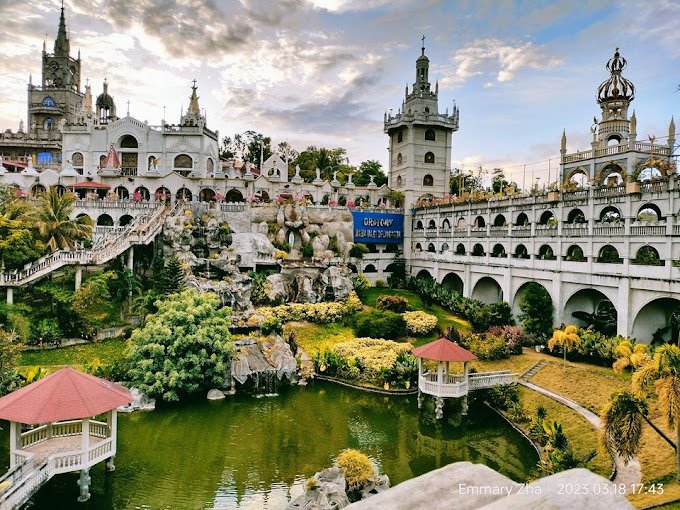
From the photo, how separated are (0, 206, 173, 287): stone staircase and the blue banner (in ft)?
55.3

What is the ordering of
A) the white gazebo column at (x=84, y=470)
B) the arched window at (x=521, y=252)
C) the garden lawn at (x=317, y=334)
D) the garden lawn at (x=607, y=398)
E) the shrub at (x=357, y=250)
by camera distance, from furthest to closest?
the shrub at (x=357, y=250)
the arched window at (x=521, y=252)
the garden lawn at (x=317, y=334)
the white gazebo column at (x=84, y=470)
the garden lawn at (x=607, y=398)

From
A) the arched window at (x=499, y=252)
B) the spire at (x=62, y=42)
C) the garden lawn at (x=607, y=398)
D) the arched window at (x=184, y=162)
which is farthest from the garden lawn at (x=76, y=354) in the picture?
the spire at (x=62, y=42)

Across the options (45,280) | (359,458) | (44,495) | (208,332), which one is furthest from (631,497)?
(45,280)

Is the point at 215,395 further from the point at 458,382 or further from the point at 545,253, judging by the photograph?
the point at 545,253

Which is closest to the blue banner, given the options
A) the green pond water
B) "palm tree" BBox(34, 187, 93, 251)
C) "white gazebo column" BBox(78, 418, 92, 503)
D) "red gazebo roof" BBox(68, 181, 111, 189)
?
"red gazebo roof" BBox(68, 181, 111, 189)

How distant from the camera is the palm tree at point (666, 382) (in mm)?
12211

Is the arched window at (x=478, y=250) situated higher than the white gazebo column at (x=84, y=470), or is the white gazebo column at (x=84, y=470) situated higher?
the arched window at (x=478, y=250)

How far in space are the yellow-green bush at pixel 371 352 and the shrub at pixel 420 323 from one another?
2.80 meters

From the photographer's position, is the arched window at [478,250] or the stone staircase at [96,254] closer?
the stone staircase at [96,254]

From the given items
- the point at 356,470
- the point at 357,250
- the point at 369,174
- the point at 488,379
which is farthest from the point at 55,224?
the point at 369,174

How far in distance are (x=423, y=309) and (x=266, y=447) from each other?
20.4m

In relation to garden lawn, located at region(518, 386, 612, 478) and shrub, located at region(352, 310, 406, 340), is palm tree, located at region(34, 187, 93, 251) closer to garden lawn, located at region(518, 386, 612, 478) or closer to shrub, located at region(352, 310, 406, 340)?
shrub, located at region(352, 310, 406, 340)

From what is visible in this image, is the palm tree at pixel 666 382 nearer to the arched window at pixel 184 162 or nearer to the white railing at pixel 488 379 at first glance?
the white railing at pixel 488 379

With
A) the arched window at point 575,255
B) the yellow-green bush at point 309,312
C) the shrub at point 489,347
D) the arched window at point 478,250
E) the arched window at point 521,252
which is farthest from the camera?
the arched window at point 478,250
